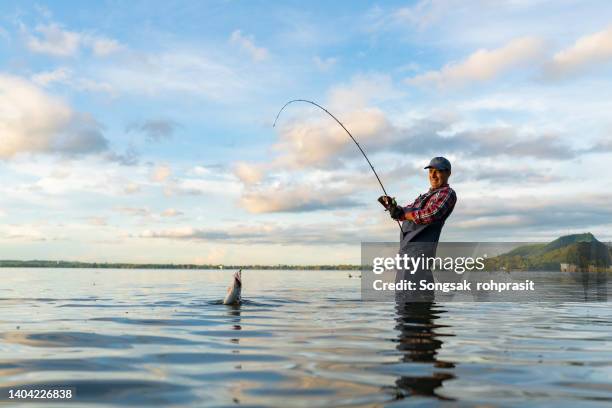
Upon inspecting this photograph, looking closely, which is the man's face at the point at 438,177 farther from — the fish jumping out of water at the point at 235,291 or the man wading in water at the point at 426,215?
the fish jumping out of water at the point at 235,291

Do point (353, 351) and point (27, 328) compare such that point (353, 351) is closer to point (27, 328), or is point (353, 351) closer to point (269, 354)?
point (269, 354)

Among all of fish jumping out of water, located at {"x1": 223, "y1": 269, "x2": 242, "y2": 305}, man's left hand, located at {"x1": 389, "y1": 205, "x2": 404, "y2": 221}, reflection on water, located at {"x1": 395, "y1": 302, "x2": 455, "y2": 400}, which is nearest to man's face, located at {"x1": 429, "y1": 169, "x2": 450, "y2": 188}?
man's left hand, located at {"x1": 389, "y1": 205, "x2": 404, "y2": 221}

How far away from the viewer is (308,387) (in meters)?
4.41

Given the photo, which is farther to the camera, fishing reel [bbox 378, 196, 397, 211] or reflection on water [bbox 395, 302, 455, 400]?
fishing reel [bbox 378, 196, 397, 211]

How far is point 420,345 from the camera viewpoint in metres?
6.43

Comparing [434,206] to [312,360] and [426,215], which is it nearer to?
[426,215]

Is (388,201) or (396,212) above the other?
(388,201)

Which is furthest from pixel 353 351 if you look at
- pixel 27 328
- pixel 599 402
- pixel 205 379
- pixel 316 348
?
pixel 27 328

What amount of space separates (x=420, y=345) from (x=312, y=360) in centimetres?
152

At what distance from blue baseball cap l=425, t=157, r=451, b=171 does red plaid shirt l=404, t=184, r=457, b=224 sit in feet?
1.21

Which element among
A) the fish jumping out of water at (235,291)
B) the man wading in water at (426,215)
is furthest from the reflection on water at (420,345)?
the fish jumping out of water at (235,291)

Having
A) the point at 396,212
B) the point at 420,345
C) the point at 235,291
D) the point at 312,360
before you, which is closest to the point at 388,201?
the point at 396,212

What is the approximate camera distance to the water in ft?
13.7

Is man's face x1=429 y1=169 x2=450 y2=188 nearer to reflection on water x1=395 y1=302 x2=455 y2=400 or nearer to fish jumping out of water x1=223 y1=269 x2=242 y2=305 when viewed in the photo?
reflection on water x1=395 y1=302 x2=455 y2=400
